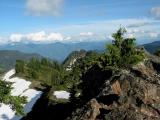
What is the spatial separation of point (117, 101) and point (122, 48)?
32.4m

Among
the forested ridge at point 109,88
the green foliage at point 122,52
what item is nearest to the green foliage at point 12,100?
the forested ridge at point 109,88

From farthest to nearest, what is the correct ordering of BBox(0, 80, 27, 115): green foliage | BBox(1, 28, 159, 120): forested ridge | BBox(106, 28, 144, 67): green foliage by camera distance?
BBox(106, 28, 144, 67): green foliage → BBox(0, 80, 27, 115): green foliage → BBox(1, 28, 159, 120): forested ridge

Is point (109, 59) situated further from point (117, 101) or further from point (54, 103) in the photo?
point (117, 101)

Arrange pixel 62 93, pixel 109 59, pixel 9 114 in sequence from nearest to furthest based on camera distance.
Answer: pixel 109 59
pixel 62 93
pixel 9 114

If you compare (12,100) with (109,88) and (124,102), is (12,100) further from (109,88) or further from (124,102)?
(124,102)

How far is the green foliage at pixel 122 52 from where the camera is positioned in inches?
2057

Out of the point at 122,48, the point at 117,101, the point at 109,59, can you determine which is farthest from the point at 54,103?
the point at 117,101

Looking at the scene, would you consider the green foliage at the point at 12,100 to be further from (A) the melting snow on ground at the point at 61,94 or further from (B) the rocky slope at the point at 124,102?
(A) the melting snow on ground at the point at 61,94

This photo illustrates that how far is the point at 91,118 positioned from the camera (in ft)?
88.3

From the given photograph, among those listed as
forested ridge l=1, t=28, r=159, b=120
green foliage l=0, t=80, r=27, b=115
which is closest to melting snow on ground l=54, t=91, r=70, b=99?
forested ridge l=1, t=28, r=159, b=120

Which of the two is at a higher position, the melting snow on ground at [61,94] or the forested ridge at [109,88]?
the forested ridge at [109,88]

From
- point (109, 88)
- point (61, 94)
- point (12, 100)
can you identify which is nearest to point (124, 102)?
point (109, 88)

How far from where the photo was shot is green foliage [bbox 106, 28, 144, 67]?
52.2 metres

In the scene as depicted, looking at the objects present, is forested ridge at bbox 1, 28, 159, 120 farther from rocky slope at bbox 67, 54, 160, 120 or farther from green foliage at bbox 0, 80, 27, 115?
green foliage at bbox 0, 80, 27, 115
